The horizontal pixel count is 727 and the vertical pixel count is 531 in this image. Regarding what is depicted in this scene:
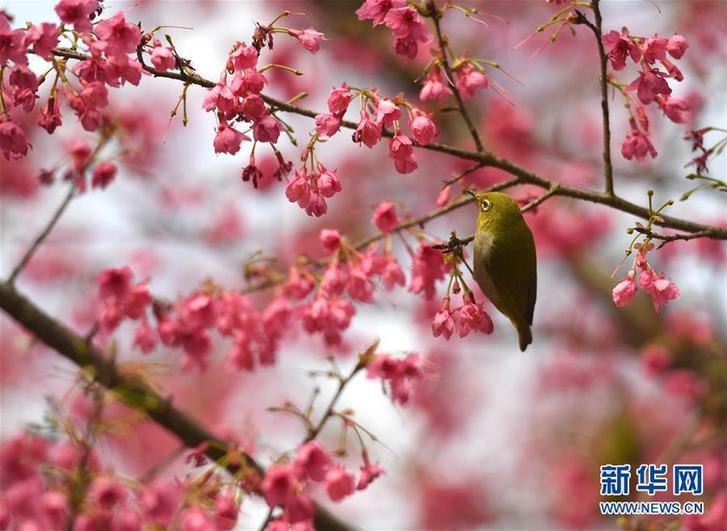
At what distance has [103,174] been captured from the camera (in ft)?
12.2

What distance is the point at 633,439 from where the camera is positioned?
28.2 feet

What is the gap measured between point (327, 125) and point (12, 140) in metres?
0.88

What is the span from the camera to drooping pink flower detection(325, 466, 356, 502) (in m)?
2.89

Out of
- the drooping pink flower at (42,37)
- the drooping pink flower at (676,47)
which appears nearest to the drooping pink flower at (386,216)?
the drooping pink flower at (676,47)

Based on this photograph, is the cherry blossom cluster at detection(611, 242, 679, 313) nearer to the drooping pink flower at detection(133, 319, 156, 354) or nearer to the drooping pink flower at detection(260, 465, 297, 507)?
the drooping pink flower at detection(260, 465, 297, 507)

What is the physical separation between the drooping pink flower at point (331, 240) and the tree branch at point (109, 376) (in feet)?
2.87

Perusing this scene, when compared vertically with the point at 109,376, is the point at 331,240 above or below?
above

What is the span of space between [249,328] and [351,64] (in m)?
5.98

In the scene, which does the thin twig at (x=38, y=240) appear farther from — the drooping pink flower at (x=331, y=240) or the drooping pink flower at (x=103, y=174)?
the drooping pink flower at (x=331, y=240)

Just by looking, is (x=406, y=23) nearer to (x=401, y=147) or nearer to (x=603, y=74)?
(x=401, y=147)

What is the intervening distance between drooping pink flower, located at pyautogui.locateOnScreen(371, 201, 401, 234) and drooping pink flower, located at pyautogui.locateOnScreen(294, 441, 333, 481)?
0.90 m

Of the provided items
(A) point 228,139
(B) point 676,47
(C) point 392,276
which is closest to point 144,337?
(C) point 392,276

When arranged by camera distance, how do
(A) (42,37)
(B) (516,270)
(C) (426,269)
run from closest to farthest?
(A) (42,37)
(B) (516,270)
(C) (426,269)

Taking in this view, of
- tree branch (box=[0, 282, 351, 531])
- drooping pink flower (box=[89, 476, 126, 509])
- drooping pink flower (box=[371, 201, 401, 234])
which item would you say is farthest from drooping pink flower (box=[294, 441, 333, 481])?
drooping pink flower (box=[371, 201, 401, 234])
